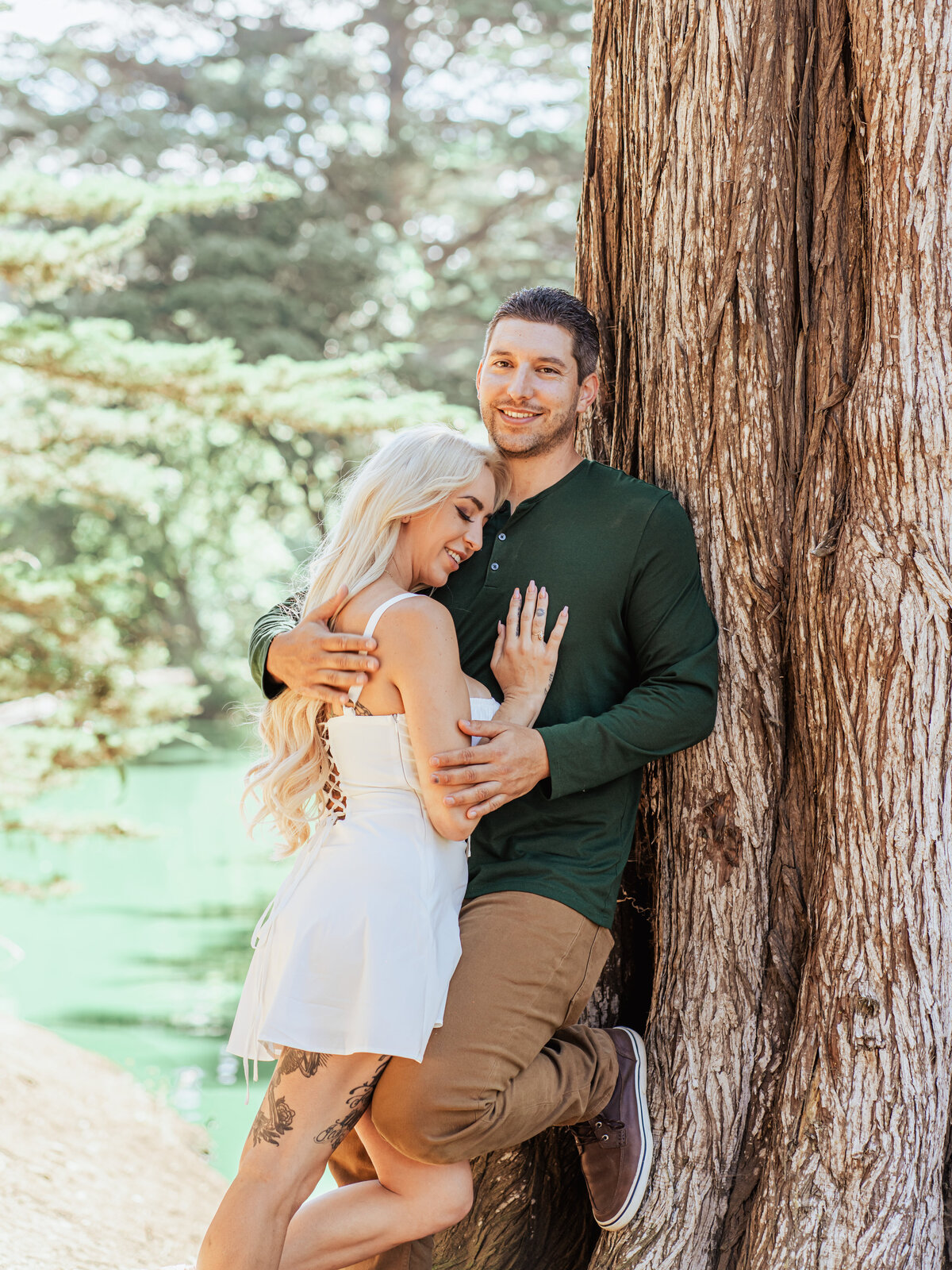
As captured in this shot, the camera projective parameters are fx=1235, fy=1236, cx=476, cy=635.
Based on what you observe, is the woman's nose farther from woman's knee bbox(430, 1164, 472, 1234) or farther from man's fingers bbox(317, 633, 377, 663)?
woman's knee bbox(430, 1164, 472, 1234)

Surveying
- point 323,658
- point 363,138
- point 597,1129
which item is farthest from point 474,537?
point 363,138

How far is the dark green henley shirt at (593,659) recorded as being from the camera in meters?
2.45

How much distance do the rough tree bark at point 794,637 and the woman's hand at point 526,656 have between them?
39cm

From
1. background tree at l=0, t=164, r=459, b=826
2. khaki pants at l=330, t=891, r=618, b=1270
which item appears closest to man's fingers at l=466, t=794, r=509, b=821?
khaki pants at l=330, t=891, r=618, b=1270

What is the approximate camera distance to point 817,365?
260 centimetres

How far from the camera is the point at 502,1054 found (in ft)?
7.58

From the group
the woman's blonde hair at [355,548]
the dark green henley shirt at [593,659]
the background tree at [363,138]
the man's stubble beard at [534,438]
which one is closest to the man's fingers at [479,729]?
the dark green henley shirt at [593,659]

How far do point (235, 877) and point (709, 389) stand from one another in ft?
36.9

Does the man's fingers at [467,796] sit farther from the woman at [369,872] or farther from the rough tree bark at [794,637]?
the rough tree bark at [794,637]

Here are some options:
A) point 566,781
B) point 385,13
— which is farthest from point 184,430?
point 385,13

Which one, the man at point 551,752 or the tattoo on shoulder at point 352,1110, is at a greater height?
the man at point 551,752

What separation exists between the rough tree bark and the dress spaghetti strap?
74 centimetres

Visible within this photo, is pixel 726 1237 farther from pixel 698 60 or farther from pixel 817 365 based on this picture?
pixel 698 60

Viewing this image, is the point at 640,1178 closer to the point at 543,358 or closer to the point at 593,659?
the point at 593,659
